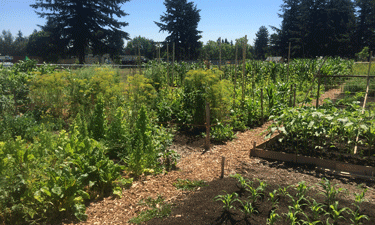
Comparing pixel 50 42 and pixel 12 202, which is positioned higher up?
pixel 50 42

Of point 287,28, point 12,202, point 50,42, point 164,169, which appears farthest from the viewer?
point 287,28

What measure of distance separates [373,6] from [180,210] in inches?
2269

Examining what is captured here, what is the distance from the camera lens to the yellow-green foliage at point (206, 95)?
6328 millimetres

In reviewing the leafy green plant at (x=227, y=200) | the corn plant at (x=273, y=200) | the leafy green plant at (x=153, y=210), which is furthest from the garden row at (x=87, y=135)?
the corn plant at (x=273, y=200)

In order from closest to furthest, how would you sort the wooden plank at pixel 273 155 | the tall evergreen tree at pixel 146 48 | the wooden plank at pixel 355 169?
the wooden plank at pixel 355 169
the wooden plank at pixel 273 155
the tall evergreen tree at pixel 146 48

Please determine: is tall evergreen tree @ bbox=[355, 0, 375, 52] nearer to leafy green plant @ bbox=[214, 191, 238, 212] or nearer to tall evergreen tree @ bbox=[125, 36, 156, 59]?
tall evergreen tree @ bbox=[125, 36, 156, 59]

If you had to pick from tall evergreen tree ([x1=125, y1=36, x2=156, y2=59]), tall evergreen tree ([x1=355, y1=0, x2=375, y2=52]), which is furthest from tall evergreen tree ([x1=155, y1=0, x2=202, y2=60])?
tall evergreen tree ([x1=355, y1=0, x2=375, y2=52])

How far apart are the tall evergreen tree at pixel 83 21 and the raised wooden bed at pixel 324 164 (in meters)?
30.0

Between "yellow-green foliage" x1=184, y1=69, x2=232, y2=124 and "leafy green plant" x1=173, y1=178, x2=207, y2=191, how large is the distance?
2728 mm

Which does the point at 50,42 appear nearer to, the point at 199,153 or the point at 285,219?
the point at 199,153

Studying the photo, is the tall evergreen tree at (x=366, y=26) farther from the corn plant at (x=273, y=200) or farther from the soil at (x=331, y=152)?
the corn plant at (x=273, y=200)

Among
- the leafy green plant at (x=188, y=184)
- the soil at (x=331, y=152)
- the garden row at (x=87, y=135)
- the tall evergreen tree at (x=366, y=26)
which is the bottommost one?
the leafy green plant at (x=188, y=184)

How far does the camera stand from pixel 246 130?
6953mm

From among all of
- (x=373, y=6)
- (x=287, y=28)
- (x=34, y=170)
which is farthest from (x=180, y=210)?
(x=373, y=6)
